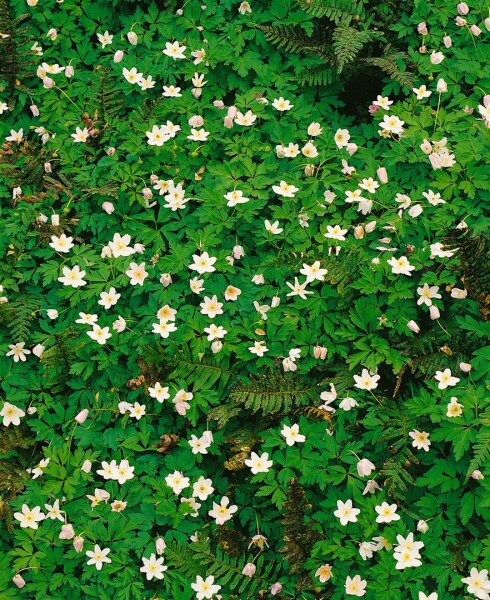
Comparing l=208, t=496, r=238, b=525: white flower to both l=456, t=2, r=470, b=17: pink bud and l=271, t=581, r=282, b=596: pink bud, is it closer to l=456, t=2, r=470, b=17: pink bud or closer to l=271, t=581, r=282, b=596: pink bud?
l=271, t=581, r=282, b=596: pink bud

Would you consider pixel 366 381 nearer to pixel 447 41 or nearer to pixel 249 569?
pixel 249 569

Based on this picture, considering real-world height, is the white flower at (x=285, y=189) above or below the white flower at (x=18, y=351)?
above

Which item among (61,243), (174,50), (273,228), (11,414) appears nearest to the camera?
(11,414)

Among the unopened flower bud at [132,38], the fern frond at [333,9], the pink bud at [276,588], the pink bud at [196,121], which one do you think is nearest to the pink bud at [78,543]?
the pink bud at [276,588]

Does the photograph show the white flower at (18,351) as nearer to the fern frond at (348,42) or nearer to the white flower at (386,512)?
the white flower at (386,512)

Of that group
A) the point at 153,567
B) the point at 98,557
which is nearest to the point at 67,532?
the point at 98,557
